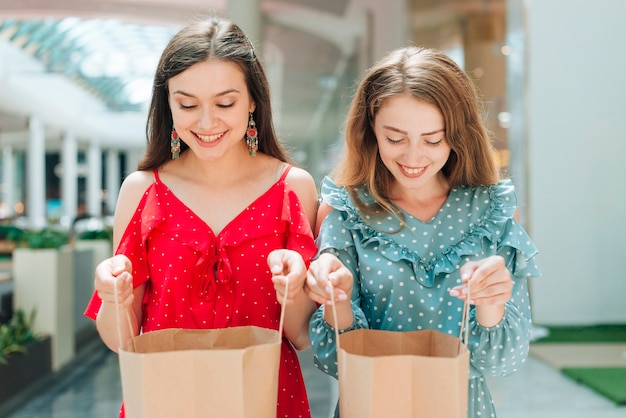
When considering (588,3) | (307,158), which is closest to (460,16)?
(588,3)

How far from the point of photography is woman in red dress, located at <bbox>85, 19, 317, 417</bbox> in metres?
1.53

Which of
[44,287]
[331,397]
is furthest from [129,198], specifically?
[44,287]

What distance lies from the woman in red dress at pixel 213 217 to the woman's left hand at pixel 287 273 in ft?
0.33

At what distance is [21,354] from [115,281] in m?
4.44

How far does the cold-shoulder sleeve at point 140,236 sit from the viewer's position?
1.58m

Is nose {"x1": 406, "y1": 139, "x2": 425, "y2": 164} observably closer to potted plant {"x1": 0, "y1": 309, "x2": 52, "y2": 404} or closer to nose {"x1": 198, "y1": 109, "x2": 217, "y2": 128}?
nose {"x1": 198, "y1": 109, "x2": 217, "y2": 128}

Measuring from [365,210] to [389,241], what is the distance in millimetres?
84

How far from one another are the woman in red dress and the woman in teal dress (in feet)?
0.31

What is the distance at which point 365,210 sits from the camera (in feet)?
5.29

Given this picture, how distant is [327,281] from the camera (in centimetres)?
132

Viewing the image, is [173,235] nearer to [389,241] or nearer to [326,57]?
[389,241]

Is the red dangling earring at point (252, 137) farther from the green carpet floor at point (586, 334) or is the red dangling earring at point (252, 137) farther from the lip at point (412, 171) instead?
the green carpet floor at point (586, 334)

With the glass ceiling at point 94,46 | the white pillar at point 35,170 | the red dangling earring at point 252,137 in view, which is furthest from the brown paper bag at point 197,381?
the white pillar at point 35,170

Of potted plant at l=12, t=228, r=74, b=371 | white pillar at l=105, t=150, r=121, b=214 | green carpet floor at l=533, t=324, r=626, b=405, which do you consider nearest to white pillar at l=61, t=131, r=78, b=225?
white pillar at l=105, t=150, r=121, b=214
